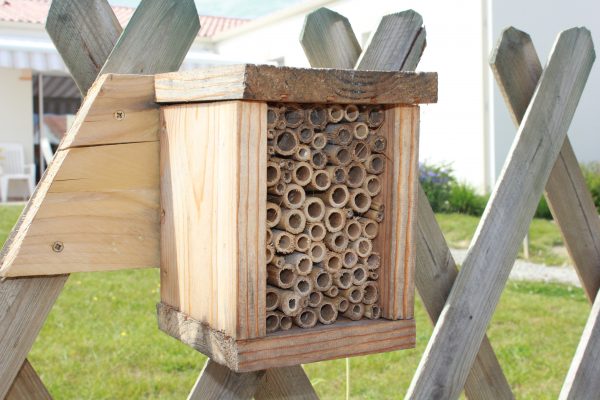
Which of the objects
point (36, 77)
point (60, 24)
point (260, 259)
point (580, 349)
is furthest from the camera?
point (36, 77)

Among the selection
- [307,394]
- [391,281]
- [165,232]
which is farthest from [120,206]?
[307,394]

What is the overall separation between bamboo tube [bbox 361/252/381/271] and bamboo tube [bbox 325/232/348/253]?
0.22 feet

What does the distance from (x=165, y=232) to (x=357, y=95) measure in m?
0.46

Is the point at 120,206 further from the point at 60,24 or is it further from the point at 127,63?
the point at 60,24

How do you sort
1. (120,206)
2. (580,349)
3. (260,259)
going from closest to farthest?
(260,259)
(120,206)
(580,349)

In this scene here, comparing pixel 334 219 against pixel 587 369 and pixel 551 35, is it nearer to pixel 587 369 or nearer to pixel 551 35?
pixel 587 369

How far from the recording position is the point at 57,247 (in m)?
1.38

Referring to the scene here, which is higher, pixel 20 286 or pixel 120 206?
pixel 120 206

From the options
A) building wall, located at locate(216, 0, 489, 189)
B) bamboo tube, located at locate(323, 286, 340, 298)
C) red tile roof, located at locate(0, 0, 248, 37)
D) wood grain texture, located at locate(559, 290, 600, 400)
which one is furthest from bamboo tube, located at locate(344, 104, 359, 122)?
red tile roof, located at locate(0, 0, 248, 37)

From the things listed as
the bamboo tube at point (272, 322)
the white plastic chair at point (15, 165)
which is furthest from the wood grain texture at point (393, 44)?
the white plastic chair at point (15, 165)

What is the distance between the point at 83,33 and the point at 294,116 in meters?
0.49

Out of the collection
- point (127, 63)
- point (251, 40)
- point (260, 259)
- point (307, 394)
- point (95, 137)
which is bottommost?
point (307, 394)

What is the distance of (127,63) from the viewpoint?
151cm

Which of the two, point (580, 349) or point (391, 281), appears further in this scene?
point (580, 349)
